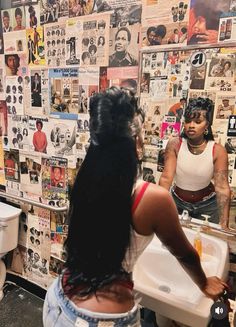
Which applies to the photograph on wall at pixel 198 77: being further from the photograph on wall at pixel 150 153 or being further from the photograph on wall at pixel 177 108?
the photograph on wall at pixel 150 153

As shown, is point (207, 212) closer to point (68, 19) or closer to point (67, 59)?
point (67, 59)

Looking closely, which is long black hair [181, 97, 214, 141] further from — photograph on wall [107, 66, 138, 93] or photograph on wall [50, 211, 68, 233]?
photograph on wall [50, 211, 68, 233]

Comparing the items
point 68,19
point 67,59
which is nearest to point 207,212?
point 67,59

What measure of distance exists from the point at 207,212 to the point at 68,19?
1.17m

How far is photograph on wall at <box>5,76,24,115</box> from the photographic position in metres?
1.68

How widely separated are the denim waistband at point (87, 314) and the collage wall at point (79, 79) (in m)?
0.67

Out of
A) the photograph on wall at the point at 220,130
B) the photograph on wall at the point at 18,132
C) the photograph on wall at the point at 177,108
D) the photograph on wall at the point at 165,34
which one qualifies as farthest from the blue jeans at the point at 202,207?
the photograph on wall at the point at 18,132

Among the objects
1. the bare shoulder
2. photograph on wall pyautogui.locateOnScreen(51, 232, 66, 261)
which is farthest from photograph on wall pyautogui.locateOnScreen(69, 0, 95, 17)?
photograph on wall pyautogui.locateOnScreen(51, 232, 66, 261)

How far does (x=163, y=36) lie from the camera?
1178 millimetres

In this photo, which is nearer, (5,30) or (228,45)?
(228,45)

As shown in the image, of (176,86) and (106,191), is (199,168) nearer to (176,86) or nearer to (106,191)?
(176,86)

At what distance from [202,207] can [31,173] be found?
3.57 ft

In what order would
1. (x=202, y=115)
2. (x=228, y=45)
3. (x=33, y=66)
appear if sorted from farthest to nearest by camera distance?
(x=33, y=66)
(x=202, y=115)
(x=228, y=45)

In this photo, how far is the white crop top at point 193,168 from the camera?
1173 millimetres
